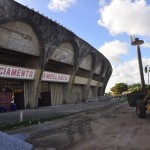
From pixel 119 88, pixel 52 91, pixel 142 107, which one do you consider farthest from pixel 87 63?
pixel 119 88

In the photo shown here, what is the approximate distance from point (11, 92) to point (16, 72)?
4.38 m

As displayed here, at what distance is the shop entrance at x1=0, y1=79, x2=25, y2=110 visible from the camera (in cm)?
3183

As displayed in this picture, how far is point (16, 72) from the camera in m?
29.9

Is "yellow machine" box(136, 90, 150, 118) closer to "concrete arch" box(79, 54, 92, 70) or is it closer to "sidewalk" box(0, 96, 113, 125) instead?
"sidewalk" box(0, 96, 113, 125)

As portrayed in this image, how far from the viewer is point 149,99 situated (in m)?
16.2

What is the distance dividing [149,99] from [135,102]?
191 centimetres

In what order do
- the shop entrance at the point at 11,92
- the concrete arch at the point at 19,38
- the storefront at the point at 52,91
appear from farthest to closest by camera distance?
the storefront at the point at 52,91 → the shop entrance at the point at 11,92 → the concrete arch at the point at 19,38

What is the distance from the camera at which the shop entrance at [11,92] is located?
31828mm

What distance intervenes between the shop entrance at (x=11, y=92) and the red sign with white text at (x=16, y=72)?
2.40 m

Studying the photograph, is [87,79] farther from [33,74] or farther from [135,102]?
[135,102]

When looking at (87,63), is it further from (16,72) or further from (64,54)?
(16,72)

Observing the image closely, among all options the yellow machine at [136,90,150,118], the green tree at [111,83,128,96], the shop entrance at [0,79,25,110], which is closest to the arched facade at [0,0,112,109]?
the shop entrance at [0,79,25,110]

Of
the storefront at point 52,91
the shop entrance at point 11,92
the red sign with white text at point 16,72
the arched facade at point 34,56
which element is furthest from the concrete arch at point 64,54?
the shop entrance at point 11,92

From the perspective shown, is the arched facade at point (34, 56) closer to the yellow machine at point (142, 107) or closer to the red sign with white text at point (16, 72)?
the red sign with white text at point (16, 72)
